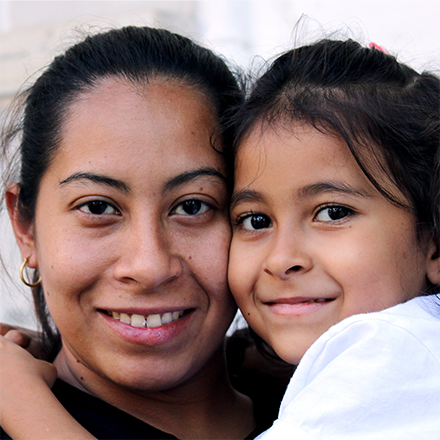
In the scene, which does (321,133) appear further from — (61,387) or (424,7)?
(424,7)

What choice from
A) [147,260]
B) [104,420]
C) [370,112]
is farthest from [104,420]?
[370,112]

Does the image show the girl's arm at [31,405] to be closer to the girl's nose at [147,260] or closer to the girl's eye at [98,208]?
the girl's nose at [147,260]

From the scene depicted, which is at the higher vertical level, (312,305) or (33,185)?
(33,185)

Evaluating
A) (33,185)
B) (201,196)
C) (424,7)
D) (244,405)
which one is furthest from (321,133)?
(424,7)

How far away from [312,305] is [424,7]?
9.37ft

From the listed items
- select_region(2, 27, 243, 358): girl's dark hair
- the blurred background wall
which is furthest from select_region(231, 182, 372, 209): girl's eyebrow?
the blurred background wall

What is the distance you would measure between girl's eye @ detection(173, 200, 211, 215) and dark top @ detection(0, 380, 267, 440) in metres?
0.66

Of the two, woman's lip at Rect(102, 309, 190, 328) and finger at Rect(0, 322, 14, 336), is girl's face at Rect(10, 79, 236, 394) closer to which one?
woman's lip at Rect(102, 309, 190, 328)

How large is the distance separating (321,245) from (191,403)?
770 millimetres

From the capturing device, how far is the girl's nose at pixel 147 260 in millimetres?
1633

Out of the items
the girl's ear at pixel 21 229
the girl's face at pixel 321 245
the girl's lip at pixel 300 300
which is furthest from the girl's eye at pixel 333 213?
the girl's ear at pixel 21 229

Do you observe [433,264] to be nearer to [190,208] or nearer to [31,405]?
[190,208]

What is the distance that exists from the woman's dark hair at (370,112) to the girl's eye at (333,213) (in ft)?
0.37

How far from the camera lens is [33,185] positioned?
1.92m
